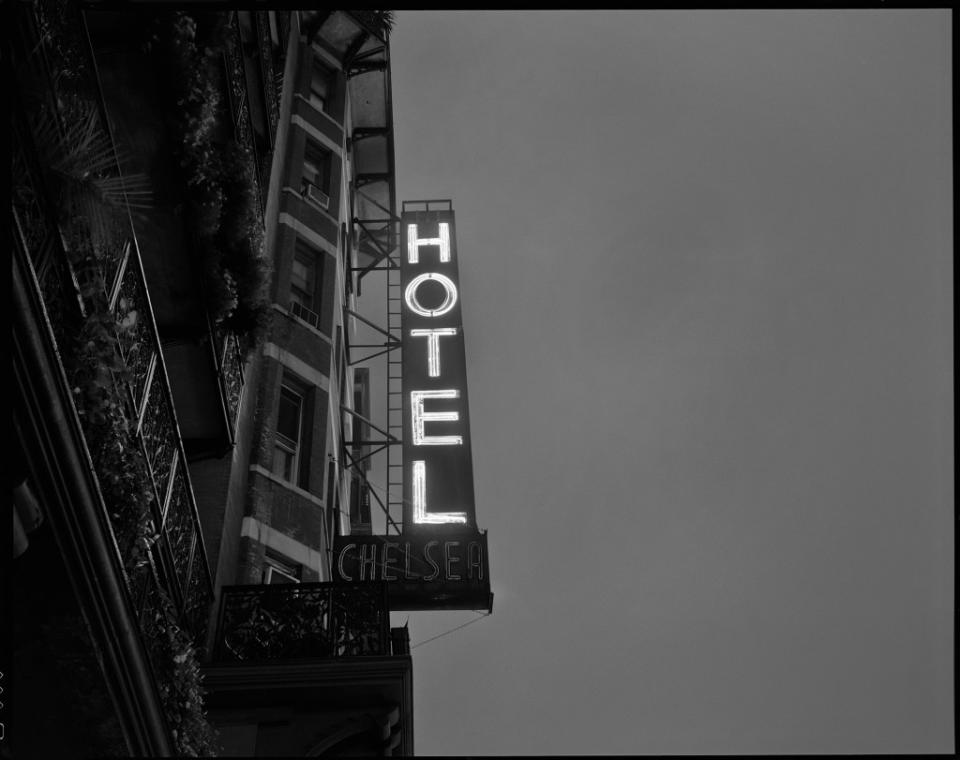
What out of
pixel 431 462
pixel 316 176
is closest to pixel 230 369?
pixel 431 462

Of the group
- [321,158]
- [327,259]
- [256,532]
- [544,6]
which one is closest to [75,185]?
[544,6]

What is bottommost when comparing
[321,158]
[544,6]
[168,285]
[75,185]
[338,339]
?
[544,6]

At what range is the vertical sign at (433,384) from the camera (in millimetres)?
19922

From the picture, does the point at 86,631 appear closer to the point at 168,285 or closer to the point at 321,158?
the point at 168,285

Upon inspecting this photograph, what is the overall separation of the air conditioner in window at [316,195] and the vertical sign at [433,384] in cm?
230

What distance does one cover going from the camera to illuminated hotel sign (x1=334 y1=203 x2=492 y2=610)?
58.9 feet

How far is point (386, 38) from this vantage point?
3272 cm

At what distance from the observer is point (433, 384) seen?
22.5 m

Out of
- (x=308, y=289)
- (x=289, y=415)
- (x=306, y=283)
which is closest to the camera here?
(x=289, y=415)

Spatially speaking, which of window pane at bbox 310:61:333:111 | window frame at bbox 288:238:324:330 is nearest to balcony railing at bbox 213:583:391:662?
window frame at bbox 288:238:324:330

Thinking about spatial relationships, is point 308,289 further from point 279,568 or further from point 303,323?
point 279,568

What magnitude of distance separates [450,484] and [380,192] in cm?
1744

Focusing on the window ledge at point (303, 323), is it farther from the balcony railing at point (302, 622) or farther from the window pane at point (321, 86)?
the window pane at point (321, 86)

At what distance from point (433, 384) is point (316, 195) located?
6.15m
